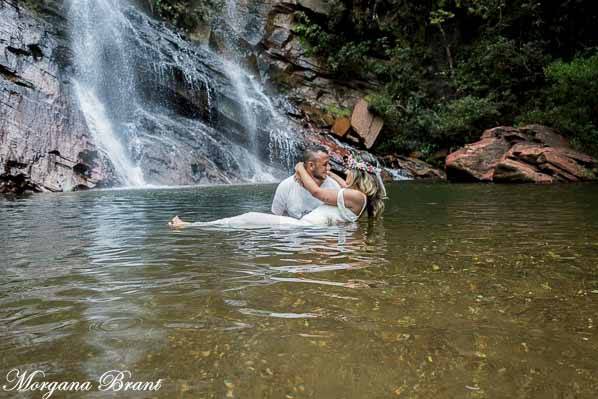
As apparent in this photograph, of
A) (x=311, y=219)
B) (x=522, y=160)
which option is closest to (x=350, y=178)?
(x=311, y=219)

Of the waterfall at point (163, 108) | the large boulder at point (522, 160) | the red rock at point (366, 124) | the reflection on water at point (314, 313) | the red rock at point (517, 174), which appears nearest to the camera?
the reflection on water at point (314, 313)

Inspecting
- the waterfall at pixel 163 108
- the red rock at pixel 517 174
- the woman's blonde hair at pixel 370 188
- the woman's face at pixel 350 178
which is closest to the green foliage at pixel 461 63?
the red rock at pixel 517 174

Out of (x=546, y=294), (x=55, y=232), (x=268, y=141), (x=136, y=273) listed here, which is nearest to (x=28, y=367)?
(x=136, y=273)

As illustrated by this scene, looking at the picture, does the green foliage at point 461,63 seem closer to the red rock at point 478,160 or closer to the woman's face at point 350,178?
Result: the red rock at point 478,160

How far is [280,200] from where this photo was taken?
643 cm

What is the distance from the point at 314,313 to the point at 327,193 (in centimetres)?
348

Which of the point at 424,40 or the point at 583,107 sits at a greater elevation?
the point at 424,40

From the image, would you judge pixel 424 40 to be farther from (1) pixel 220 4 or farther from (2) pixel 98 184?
(2) pixel 98 184

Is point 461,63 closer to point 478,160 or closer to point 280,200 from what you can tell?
point 478,160

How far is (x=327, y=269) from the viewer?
133 inches

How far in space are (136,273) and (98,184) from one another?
12800mm

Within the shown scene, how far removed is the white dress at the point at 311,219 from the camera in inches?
232

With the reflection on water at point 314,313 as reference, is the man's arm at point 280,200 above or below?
above

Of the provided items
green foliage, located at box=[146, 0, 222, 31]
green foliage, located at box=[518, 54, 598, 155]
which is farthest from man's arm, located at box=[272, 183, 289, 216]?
green foliage, located at box=[146, 0, 222, 31]
